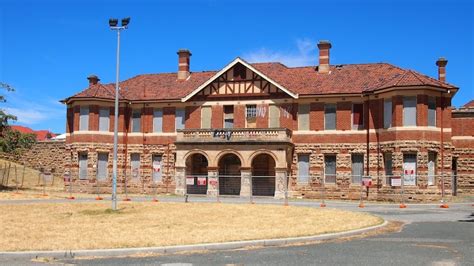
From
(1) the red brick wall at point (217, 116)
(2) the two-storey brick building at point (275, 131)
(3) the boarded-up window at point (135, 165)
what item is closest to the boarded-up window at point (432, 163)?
(2) the two-storey brick building at point (275, 131)

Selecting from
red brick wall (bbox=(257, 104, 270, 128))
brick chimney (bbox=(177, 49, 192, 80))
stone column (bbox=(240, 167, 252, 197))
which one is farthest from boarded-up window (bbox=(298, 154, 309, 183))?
brick chimney (bbox=(177, 49, 192, 80))

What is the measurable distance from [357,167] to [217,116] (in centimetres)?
1060

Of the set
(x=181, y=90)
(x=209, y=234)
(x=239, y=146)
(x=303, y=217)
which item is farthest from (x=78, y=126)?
(x=209, y=234)

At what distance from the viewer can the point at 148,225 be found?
55.6ft

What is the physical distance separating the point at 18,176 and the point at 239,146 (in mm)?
20797

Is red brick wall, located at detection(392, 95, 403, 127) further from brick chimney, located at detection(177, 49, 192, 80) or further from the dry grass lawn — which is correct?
brick chimney, located at detection(177, 49, 192, 80)

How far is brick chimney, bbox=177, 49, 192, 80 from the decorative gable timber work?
4.65 metres

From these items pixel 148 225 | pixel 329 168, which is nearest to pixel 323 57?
pixel 329 168

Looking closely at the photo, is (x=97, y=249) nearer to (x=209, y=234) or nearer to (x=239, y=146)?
(x=209, y=234)

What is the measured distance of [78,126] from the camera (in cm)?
4138

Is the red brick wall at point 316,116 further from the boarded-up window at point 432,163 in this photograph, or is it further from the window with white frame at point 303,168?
the boarded-up window at point 432,163

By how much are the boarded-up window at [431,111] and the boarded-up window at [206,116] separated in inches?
597

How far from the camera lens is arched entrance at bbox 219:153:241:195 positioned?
39062 mm

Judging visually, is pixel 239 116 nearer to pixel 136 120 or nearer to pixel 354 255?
pixel 136 120
